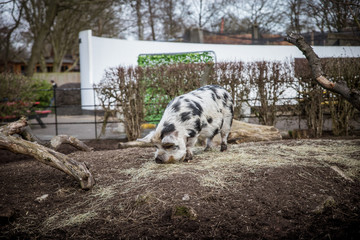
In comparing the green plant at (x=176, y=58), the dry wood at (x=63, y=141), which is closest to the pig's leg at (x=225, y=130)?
the dry wood at (x=63, y=141)

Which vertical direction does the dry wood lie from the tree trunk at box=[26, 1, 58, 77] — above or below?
below

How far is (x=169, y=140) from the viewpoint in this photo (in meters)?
5.19

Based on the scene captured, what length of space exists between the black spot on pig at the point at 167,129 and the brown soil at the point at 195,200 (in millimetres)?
556

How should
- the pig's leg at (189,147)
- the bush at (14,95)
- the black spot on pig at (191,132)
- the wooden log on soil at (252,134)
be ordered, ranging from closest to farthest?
the black spot on pig at (191,132)
the pig's leg at (189,147)
the wooden log on soil at (252,134)
the bush at (14,95)

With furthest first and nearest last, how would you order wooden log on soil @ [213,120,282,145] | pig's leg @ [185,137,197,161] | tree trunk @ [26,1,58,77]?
1. tree trunk @ [26,1,58,77]
2. wooden log on soil @ [213,120,282,145]
3. pig's leg @ [185,137,197,161]

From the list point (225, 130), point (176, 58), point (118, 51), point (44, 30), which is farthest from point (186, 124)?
point (44, 30)

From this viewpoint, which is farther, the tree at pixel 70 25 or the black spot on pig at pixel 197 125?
the tree at pixel 70 25

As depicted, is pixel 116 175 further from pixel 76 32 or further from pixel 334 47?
pixel 76 32

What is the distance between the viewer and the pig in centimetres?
529

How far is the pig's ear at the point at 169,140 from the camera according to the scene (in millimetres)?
5164

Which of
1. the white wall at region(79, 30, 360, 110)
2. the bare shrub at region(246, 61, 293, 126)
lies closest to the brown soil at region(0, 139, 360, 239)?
the bare shrub at region(246, 61, 293, 126)

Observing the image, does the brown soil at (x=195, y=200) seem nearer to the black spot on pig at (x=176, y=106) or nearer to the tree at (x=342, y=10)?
the black spot on pig at (x=176, y=106)

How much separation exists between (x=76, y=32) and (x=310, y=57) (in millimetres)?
27850

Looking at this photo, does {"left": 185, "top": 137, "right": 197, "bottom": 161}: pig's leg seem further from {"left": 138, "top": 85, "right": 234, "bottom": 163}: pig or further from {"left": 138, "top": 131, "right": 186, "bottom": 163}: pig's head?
{"left": 138, "top": 131, "right": 186, "bottom": 163}: pig's head
